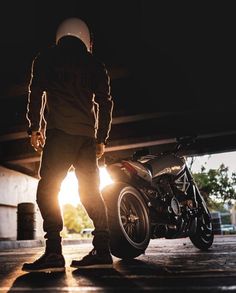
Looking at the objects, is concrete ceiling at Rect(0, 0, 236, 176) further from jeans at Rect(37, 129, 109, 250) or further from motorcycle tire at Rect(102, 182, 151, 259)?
jeans at Rect(37, 129, 109, 250)

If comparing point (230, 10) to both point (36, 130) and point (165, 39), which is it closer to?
point (165, 39)

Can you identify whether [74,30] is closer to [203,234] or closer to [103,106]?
[103,106]

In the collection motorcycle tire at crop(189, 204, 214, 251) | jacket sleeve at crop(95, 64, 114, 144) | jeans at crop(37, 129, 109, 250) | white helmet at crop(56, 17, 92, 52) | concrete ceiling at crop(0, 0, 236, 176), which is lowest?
motorcycle tire at crop(189, 204, 214, 251)

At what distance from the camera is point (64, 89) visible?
11.8 ft

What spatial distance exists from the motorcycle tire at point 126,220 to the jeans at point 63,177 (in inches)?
23.2

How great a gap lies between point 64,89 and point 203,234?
323 cm

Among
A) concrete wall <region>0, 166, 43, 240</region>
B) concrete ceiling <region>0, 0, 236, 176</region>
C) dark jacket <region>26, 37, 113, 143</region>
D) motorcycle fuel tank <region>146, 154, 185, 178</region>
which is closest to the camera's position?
dark jacket <region>26, 37, 113, 143</region>

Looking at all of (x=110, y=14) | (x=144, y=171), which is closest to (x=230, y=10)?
(x=110, y=14)

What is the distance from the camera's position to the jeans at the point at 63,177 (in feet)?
10.9

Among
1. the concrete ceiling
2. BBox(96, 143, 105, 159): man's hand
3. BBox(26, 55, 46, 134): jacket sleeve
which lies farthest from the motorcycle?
BBox(26, 55, 46, 134): jacket sleeve

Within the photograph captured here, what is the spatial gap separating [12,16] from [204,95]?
4594 mm

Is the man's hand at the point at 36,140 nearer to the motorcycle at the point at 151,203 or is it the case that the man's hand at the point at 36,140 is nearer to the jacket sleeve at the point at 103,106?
the jacket sleeve at the point at 103,106

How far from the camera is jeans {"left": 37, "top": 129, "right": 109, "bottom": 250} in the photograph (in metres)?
3.34

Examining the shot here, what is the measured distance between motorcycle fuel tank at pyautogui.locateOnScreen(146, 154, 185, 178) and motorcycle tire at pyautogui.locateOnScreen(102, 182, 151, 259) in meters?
0.49
